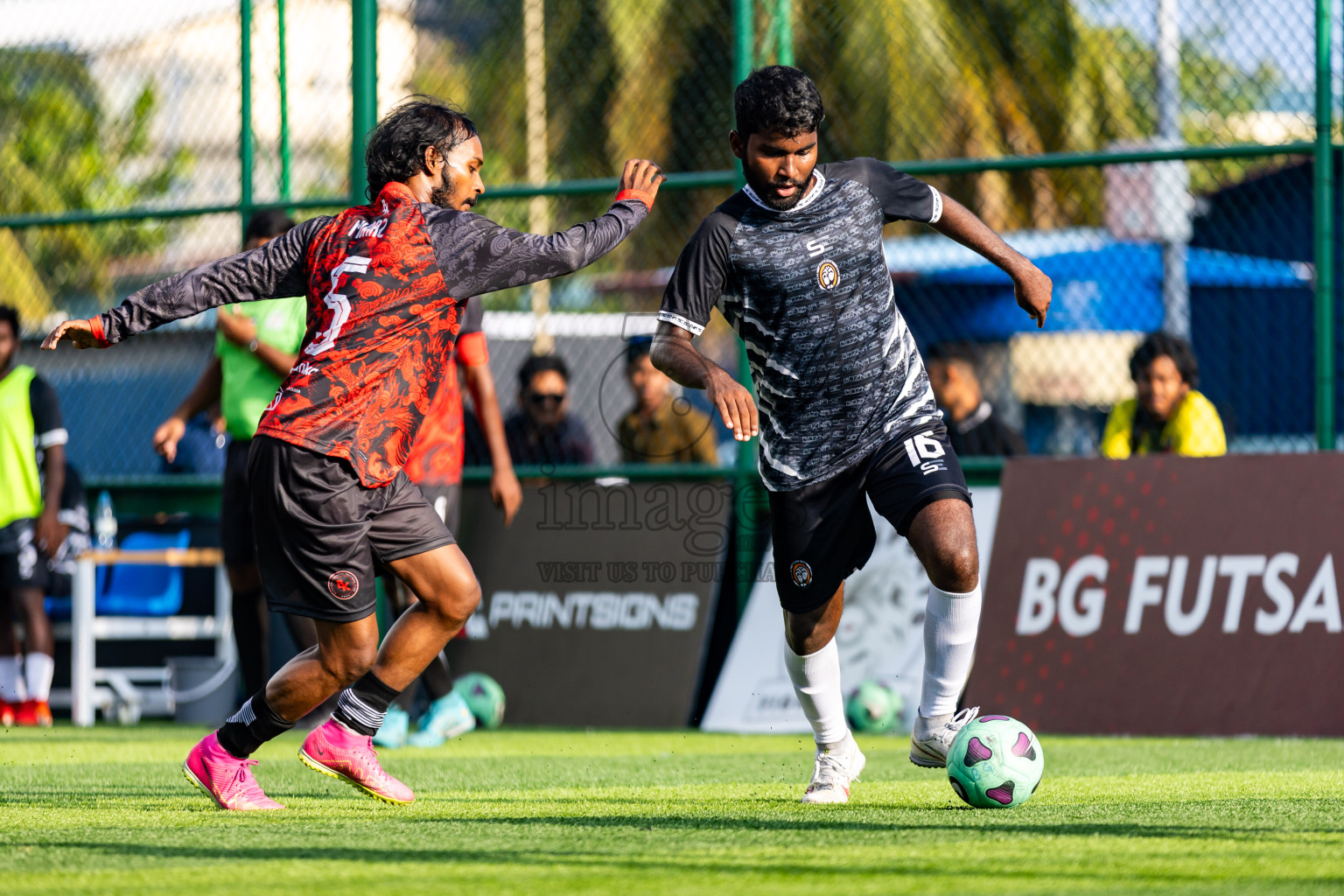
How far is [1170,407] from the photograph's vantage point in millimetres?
8430

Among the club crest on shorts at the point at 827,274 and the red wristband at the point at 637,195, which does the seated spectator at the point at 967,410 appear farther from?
the red wristband at the point at 637,195

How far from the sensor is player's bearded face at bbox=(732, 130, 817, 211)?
4.95 metres

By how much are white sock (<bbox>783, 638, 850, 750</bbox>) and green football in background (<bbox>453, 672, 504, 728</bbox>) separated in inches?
156

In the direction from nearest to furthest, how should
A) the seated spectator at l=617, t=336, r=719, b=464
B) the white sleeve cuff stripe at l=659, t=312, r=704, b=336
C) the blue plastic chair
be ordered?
the white sleeve cuff stripe at l=659, t=312, r=704, b=336 → the seated spectator at l=617, t=336, r=719, b=464 → the blue plastic chair

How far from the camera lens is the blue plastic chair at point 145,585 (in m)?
10.4

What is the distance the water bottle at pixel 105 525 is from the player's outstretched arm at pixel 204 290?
19.5ft

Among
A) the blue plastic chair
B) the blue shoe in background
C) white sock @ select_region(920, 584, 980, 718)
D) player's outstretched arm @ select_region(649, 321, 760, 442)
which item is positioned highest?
player's outstretched arm @ select_region(649, 321, 760, 442)

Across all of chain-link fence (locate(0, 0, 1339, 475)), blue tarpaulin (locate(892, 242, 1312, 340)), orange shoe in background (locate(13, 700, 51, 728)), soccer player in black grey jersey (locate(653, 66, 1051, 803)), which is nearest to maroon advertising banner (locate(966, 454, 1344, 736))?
chain-link fence (locate(0, 0, 1339, 475))

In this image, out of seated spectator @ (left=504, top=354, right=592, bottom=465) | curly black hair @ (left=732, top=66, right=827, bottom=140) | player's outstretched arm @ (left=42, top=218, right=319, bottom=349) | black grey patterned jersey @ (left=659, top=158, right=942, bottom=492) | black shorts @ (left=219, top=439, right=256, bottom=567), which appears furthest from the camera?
seated spectator @ (left=504, top=354, right=592, bottom=465)

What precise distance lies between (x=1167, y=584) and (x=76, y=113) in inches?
1048

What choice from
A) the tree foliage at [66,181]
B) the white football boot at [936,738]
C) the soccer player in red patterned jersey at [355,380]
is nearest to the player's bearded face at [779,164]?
the soccer player in red patterned jersey at [355,380]

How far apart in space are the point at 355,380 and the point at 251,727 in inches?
42.7

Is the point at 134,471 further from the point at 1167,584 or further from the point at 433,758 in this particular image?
the point at 1167,584

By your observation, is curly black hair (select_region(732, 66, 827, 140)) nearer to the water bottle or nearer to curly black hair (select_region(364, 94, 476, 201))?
curly black hair (select_region(364, 94, 476, 201))
